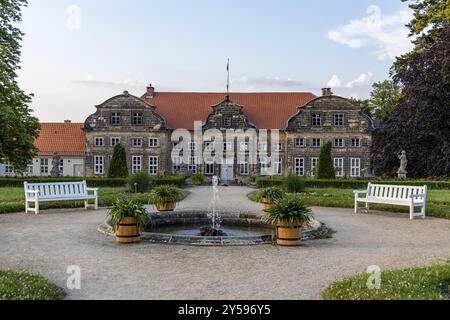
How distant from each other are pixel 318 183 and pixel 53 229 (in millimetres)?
20083

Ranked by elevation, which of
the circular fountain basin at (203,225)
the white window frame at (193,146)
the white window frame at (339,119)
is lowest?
the circular fountain basin at (203,225)

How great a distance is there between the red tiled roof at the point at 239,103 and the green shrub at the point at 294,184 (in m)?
20.4

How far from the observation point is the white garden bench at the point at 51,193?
15375 millimetres

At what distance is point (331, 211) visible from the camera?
16.8 metres

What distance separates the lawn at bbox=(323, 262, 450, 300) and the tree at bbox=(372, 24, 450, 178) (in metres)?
27.0

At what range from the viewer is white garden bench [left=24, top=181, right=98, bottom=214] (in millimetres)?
15375

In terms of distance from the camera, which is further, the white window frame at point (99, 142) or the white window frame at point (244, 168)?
the white window frame at point (244, 168)

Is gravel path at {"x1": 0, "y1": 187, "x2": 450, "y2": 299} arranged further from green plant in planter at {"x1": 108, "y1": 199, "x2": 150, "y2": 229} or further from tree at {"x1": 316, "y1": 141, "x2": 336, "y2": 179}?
tree at {"x1": 316, "y1": 141, "x2": 336, "y2": 179}

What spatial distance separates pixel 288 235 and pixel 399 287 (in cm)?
397

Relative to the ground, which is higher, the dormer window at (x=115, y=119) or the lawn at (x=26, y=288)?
the dormer window at (x=115, y=119)

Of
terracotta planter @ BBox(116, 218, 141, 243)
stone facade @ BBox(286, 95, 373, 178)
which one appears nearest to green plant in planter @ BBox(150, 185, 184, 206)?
terracotta planter @ BBox(116, 218, 141, 243)

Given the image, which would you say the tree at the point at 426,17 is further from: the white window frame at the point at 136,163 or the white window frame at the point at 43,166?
the white window frame at the point at 43,166

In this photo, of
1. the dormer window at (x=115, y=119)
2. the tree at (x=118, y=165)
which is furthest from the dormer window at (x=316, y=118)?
the tree at (x=118, y=165)
